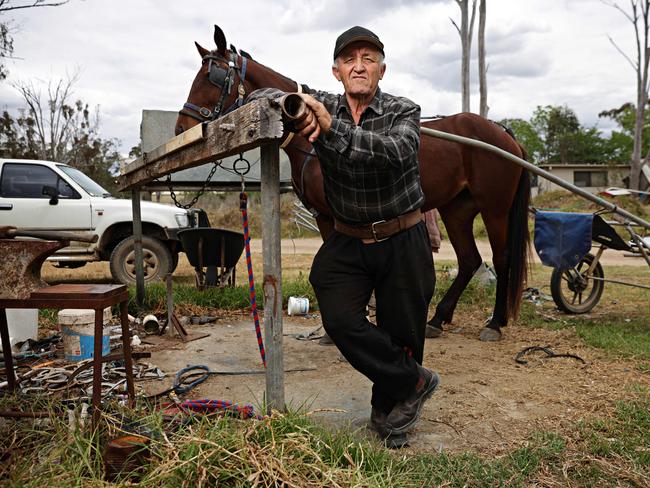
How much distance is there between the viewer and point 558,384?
3863 millimetres

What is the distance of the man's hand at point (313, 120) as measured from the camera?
2252 millimetres

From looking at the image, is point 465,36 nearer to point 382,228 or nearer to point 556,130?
point 382,228

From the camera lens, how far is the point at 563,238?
5.57 m

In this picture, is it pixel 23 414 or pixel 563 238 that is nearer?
pixel 23 414

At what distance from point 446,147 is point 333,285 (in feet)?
9.13

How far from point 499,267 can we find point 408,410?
2.97 meters

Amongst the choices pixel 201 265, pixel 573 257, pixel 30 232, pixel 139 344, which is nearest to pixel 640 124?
pixel 573 257

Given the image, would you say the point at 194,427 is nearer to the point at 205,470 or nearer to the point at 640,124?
the point at 205,470

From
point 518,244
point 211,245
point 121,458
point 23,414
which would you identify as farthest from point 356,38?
point 211,245

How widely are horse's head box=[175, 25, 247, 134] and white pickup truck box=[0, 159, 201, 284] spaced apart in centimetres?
376

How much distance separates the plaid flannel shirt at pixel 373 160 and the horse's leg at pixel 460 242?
9.81ft

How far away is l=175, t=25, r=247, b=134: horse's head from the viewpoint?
15.1ft

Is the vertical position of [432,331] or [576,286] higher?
[576,286]

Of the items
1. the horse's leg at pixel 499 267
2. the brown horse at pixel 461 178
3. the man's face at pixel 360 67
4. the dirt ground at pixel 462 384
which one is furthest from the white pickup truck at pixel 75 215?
the man's face at pixel 360 67
